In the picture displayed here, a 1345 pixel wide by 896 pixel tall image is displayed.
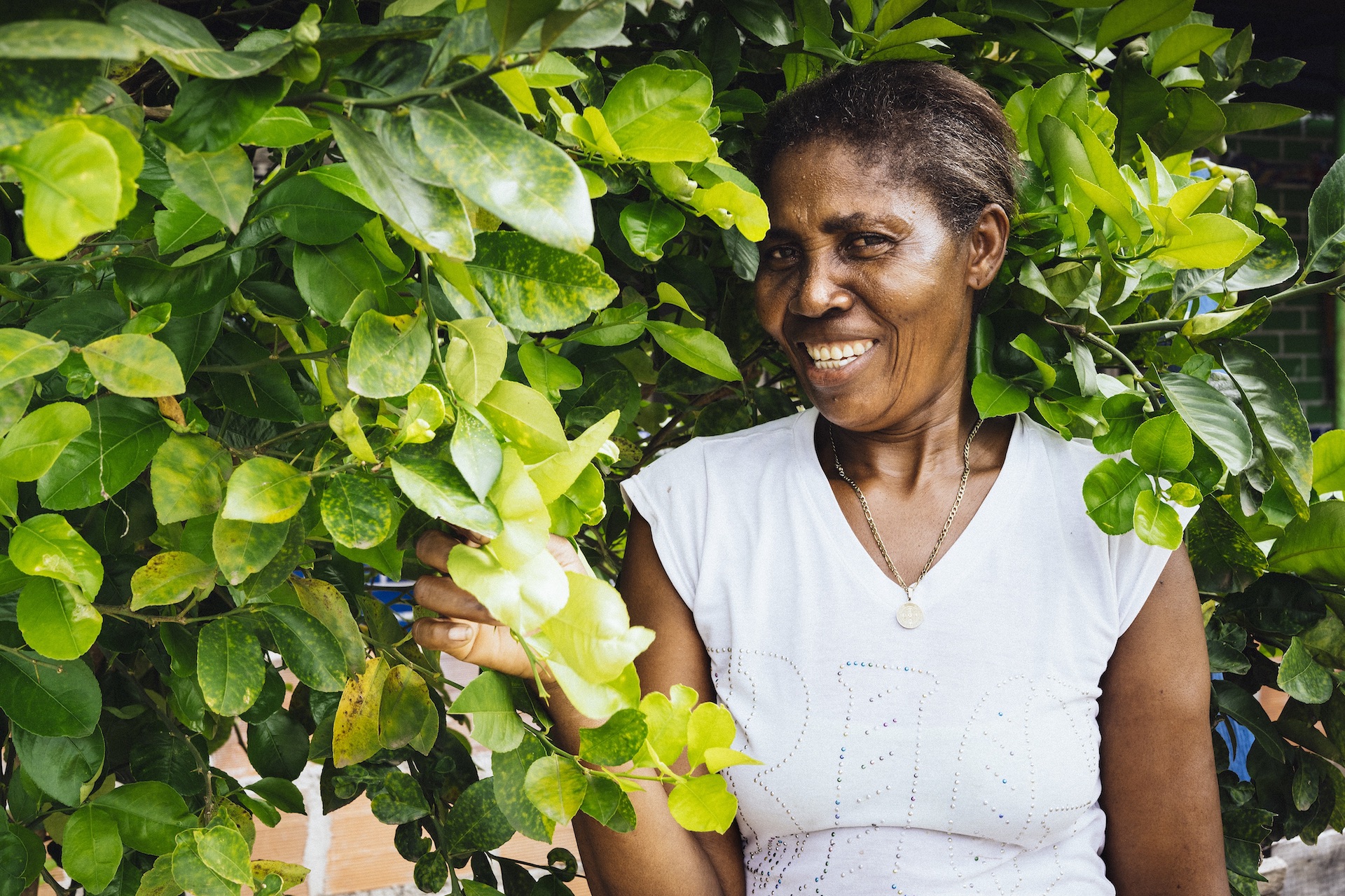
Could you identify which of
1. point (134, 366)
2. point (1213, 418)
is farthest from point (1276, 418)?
point (134, 366)

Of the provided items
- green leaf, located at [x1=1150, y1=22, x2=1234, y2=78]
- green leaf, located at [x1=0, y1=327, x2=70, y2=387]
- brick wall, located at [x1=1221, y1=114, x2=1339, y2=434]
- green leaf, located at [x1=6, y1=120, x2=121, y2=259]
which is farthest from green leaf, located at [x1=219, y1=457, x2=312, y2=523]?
brick wall, located at [x1=1221, y1=114, x2=1339, y2=434]

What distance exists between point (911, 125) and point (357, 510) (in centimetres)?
93

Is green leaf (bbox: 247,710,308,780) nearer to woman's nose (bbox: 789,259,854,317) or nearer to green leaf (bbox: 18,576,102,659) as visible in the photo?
green leaf (bbox: 18,576,102,659)

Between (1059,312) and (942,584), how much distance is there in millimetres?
372

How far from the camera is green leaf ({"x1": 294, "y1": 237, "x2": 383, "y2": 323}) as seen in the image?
2.03 feet

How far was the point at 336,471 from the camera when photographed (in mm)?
578

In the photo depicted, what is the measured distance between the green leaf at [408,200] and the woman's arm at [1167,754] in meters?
1.13

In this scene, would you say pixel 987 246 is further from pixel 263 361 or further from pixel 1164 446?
pixel 263 361

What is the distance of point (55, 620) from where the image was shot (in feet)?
2.07

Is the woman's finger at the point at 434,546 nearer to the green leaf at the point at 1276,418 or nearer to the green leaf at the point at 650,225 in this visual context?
the green leaf at the point at 650,225

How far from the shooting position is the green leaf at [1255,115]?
1.30 m

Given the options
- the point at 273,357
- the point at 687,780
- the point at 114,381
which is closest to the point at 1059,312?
the point at 687,780

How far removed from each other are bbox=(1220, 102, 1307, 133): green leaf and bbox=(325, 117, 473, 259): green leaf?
118 centimetres

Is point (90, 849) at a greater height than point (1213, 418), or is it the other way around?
point (1213, 418)
